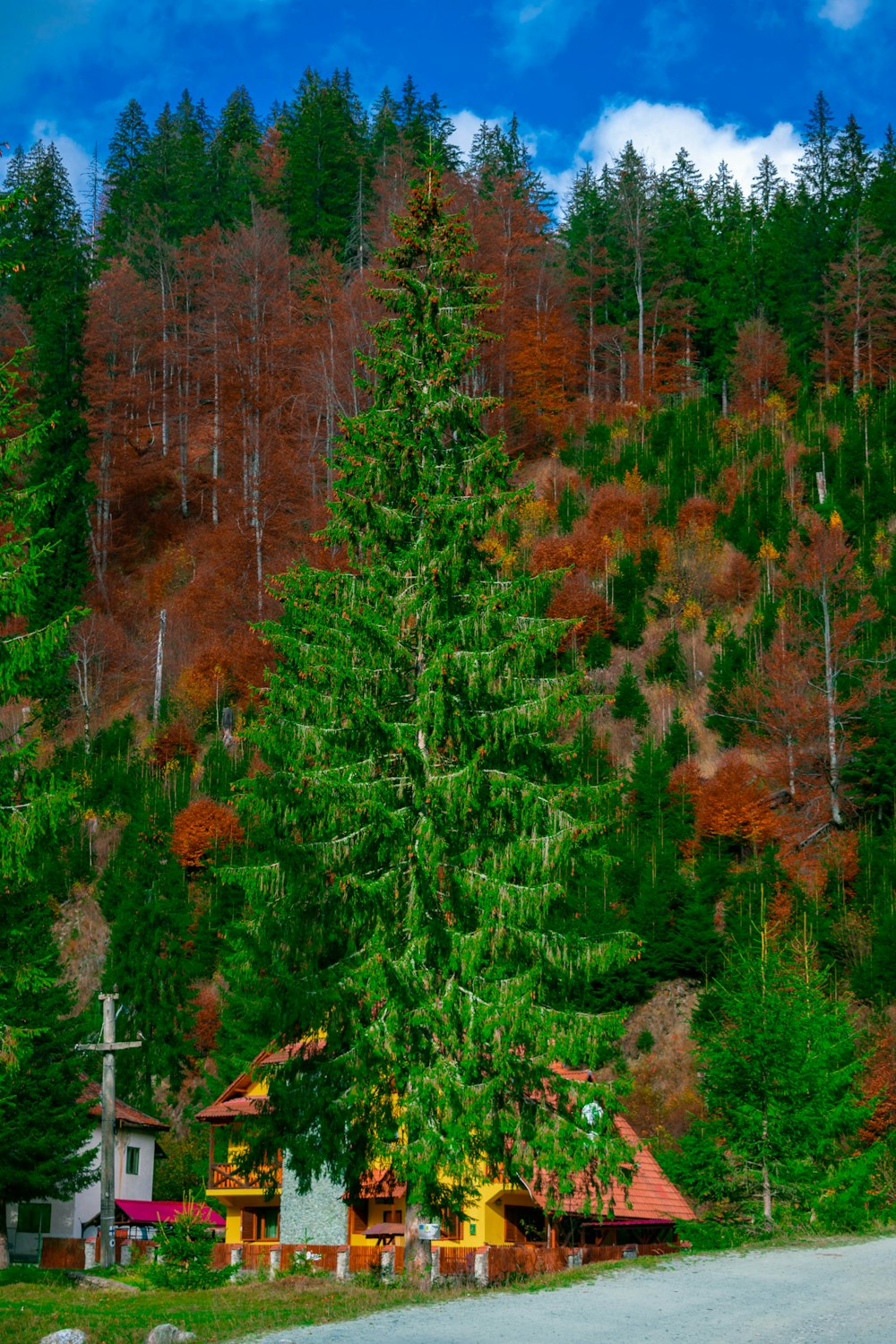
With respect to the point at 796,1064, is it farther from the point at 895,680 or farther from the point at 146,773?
the point at 146,773

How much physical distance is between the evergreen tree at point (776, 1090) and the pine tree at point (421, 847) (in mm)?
5765

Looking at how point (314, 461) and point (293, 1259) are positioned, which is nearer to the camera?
point (293, 1259)

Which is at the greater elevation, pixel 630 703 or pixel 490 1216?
pixel 630 703

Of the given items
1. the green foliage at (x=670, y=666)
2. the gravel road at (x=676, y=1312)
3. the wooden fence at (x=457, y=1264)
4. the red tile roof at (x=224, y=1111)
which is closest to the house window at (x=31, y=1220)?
the red tile roof at (x=224, y=1111)

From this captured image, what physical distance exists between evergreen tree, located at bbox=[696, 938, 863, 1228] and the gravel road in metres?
3.74

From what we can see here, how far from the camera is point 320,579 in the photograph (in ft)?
62.4

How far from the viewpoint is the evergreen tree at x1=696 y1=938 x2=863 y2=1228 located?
22141 mm

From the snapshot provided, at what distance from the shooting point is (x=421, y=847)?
16.8 m

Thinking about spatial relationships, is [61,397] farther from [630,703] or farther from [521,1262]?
[521,1262]

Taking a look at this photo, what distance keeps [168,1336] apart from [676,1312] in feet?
17.0

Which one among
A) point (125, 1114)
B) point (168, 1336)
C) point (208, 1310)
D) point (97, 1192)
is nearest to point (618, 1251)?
point (208, 1310)

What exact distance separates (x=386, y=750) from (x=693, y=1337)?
333 inches

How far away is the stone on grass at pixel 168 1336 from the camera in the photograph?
488 inches

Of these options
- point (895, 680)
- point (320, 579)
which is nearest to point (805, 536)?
point (895, 680)
